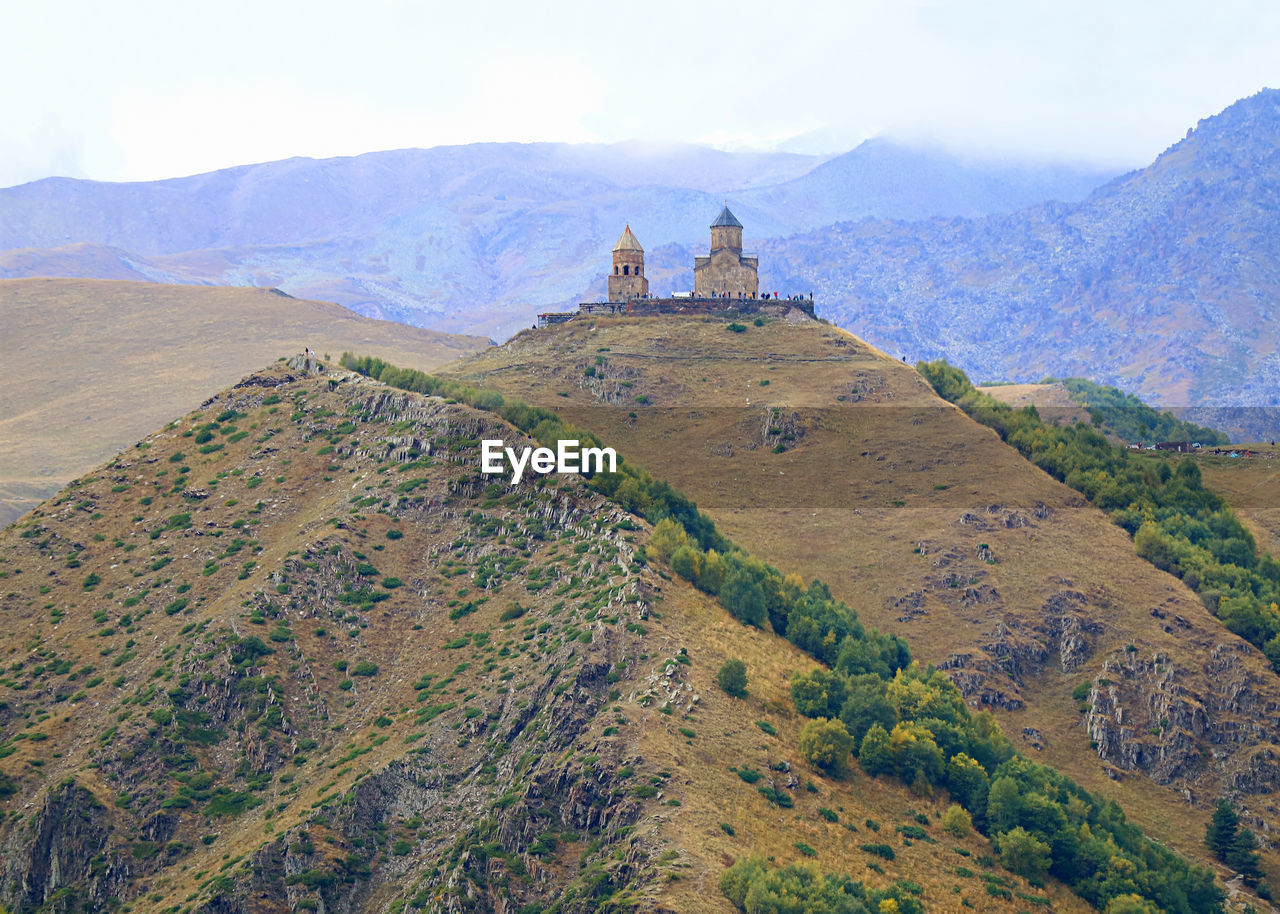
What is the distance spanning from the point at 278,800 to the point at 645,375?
305 feet

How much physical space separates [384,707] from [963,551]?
68.4m

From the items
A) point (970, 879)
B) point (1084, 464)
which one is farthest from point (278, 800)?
point (1084, 464)

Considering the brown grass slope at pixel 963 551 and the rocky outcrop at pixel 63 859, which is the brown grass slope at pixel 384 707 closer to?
the rocky outcrop at pixel 63 859

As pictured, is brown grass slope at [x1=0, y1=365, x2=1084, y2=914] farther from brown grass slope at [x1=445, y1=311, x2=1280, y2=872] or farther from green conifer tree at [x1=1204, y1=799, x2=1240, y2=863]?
brown grass slope at [x1=445, y1=311, x2=1280, y2=872]

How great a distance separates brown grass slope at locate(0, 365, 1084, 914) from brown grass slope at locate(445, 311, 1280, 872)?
32080 millimetres

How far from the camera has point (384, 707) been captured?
397 ft

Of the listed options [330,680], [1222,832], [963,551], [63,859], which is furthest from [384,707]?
[1222,832]

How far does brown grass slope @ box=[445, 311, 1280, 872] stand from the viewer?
146 m

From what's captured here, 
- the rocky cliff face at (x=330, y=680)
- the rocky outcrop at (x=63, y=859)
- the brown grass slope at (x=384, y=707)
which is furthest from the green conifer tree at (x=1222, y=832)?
the rocky outcrop at (x=63, y=859)

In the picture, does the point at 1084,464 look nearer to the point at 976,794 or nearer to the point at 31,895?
the point at 976,794

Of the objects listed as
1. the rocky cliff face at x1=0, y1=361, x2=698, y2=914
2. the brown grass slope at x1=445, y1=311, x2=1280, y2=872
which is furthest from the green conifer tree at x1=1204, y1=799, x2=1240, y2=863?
the rocky cliff face at x1=0, y1=361, x2=698, y2=914

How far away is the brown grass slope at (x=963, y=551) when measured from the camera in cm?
14550

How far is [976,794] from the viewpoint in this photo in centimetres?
11600

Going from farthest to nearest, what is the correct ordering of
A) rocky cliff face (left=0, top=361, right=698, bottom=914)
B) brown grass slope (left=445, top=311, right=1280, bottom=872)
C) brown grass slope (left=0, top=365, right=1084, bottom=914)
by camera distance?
1. brown grass slope (left=445, top=311, right=1280, bottom=872)
2. rocky cliff face (left=0, top=361, right=698, bottom=914)
3. brown grass slope (left=0, top=365, right=1084, bottom=914)
